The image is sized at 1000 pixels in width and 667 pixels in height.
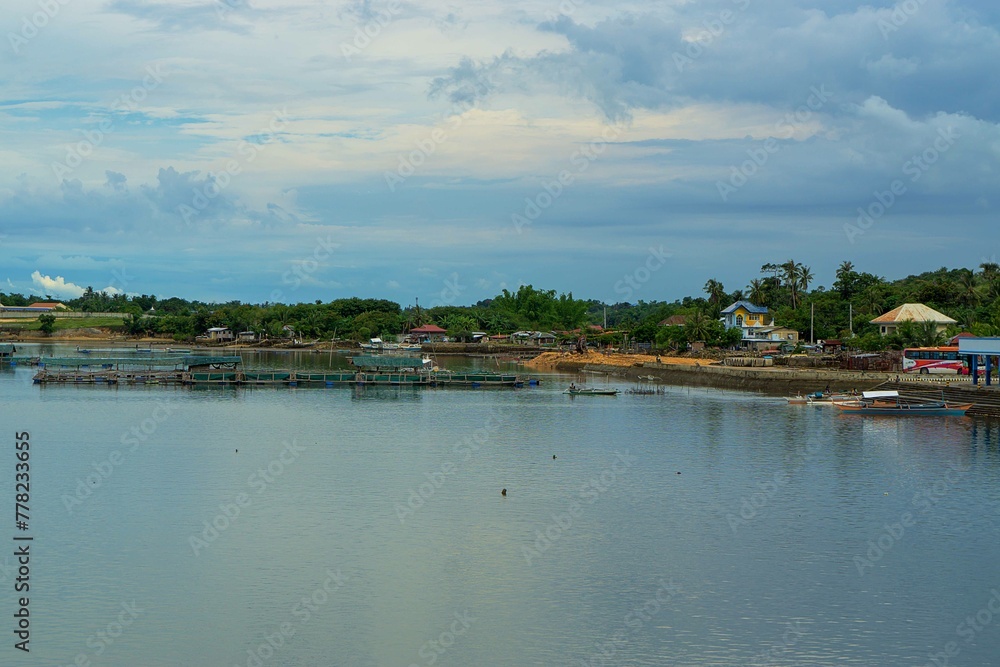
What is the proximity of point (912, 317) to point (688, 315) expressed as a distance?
95.7 feet

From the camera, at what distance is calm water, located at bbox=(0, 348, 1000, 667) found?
65.4 ft

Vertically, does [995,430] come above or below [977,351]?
below

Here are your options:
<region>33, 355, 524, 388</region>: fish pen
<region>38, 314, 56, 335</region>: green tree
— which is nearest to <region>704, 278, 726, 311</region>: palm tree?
Result: <region>33, 355, 524, 388</region>: fish pen

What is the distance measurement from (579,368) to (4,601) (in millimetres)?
87794

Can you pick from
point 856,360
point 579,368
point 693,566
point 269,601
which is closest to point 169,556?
point 269,601

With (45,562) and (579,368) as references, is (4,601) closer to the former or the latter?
(45,562)

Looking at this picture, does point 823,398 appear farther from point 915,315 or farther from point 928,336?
point 915,315

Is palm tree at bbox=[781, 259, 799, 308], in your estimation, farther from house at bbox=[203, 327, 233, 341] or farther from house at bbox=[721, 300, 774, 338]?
house at bbox=[203, 327, 233, 341]

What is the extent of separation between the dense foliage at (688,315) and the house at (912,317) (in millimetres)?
1500

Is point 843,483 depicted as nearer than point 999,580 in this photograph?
No

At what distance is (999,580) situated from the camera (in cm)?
2394

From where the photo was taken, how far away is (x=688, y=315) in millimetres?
109750

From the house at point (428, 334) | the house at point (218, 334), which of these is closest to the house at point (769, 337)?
the house at point (428, 334)

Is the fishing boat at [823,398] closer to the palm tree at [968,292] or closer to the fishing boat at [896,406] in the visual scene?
the fishing boat at [896,406]
